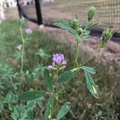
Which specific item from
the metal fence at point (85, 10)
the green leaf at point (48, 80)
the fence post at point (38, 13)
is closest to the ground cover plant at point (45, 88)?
the green leaf at point (48, 80)

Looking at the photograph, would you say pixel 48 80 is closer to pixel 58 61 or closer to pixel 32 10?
pixel 58 61

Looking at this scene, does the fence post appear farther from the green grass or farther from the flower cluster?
the flower cluster

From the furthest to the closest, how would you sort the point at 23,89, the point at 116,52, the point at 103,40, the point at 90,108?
the point at 116,52, the point at 23,89, the point at 90,108, the point at 103,40

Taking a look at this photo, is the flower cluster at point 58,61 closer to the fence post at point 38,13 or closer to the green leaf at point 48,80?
the green leaf at point 48,80

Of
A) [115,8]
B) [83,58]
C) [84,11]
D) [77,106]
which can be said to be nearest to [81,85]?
[77,106]

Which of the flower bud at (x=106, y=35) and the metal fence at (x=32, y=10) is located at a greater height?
the flower bud at (x=106, y=35)

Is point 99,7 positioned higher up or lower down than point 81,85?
higher up

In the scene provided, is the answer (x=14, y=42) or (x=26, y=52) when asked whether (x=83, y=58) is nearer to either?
(x=26, y=52)

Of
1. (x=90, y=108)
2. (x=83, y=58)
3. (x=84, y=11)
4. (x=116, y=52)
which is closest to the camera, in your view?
(x=90, y=108)

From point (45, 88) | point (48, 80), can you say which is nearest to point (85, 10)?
point (45, 88)

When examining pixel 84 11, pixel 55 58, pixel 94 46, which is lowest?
pixel 94 46

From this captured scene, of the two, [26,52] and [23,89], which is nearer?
[23,89]
